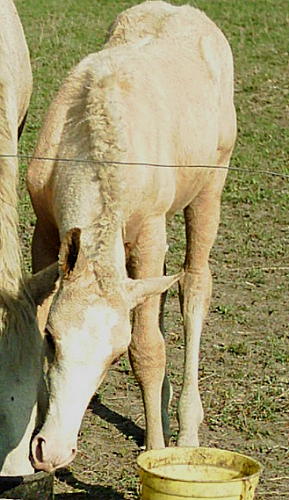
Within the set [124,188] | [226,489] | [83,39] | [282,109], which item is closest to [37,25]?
[83,39]

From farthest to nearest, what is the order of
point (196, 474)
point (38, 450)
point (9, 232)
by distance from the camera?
point (9, 232)
point (196, 474)
point (38, 450)

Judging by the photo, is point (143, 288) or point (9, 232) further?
point (9, 232)


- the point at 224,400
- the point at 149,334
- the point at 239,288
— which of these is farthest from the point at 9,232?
the point at 239,288

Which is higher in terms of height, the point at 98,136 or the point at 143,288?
the point at 98,136

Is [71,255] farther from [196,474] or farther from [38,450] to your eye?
[196,474]

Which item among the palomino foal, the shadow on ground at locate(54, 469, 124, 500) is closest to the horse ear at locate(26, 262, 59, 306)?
the palomino foal

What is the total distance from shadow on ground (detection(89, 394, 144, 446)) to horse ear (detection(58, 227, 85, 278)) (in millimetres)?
1644

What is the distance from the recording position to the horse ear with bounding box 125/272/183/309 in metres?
4.15

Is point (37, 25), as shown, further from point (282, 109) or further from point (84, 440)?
point (84, 440)

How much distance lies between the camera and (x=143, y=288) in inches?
165

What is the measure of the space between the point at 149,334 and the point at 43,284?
2.62 feet

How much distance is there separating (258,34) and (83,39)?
2.20 metres

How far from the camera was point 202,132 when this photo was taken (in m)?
5.51

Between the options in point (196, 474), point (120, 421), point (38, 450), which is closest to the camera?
point (38, 450)
